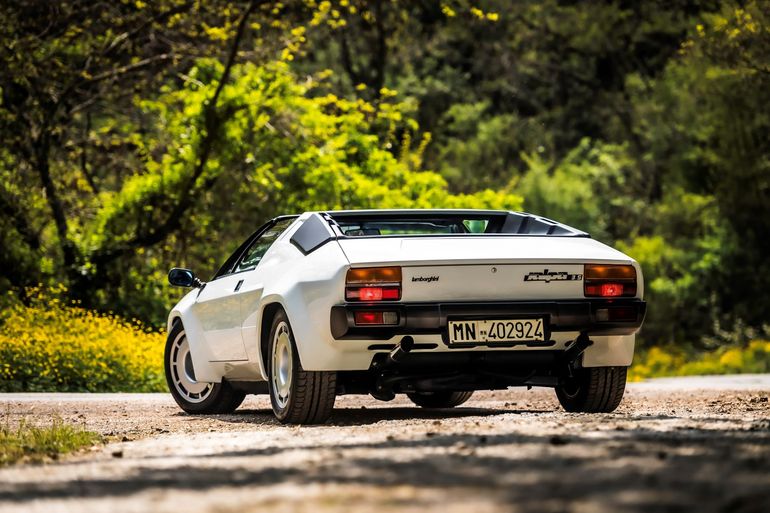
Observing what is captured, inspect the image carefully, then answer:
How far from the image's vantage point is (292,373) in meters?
9.11

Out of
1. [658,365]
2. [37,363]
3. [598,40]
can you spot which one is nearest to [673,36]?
[598,40]

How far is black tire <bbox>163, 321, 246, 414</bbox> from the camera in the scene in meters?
11.4

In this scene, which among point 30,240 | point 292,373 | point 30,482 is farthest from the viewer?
point 30,240

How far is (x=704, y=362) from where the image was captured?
87.6 feet

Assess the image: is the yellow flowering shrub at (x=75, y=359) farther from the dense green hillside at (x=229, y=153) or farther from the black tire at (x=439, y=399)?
the black tire at (x=439, y=399)

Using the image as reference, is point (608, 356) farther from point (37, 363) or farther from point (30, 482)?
point (37, 363)

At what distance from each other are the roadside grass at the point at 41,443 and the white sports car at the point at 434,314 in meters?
1.48

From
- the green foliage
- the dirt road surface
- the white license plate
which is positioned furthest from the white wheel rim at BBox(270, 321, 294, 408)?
the green foliage

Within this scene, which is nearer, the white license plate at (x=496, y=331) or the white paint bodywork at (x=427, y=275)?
the white paint bodywork at (x=427, y=275)

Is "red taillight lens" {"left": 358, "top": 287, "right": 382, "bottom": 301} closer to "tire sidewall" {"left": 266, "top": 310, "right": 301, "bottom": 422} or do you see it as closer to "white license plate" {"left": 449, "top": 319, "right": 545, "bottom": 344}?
"white license plate" {"left": 449, "top": 319, "right": 545, "bottom": 344}

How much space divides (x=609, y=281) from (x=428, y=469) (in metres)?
3.86

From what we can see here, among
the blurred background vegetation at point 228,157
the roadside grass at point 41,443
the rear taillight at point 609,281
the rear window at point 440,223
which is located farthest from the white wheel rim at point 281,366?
the blurred background vegetation at point 228,157

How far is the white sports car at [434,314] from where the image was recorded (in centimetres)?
870

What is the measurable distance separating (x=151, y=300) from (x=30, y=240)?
193 cm
